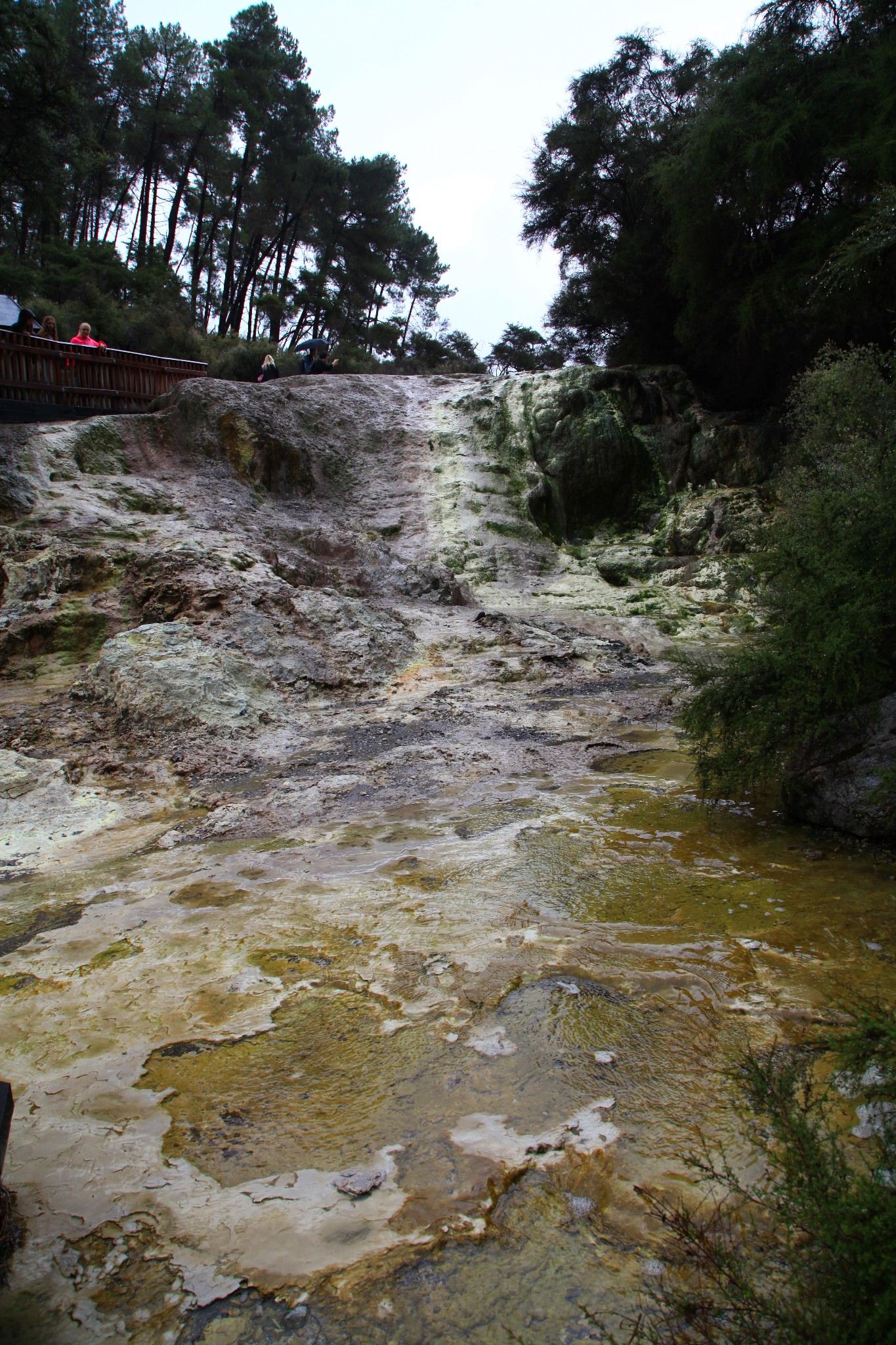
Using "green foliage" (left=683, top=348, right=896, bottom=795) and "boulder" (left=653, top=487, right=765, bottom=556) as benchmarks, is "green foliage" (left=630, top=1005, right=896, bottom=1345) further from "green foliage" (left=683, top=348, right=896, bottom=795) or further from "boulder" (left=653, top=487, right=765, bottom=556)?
"boulder" (left=653, top=487, right=765, bottom=556)

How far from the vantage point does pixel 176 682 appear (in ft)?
22.0

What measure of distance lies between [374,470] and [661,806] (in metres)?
9.77

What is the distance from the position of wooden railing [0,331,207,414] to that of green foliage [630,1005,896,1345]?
38.4 feet

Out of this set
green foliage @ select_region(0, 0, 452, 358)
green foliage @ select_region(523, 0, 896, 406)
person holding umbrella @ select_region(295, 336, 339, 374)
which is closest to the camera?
green foliage @ select_region(523, 0, 896, 406)

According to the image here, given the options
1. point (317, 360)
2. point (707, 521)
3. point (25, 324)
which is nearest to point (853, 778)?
point (707, 521)

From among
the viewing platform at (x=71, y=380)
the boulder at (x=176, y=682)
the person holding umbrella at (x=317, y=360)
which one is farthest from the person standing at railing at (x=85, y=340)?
the boulder at (x=176, y=682)

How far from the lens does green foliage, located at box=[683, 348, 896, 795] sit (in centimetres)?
427

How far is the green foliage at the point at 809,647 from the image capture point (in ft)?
14.0

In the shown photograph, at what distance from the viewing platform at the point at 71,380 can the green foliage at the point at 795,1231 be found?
11549 mm

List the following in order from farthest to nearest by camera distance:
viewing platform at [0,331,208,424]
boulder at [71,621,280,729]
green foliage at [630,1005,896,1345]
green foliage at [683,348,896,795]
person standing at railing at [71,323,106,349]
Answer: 1. person standing at railing at [71,323,106,349]
2. viewing platform at [0,331,208,424]
3. boulder at [71,621,280,729]
4. green foliage at [683,348,896,795]
5. green foliage at [630,1005,896,1345]

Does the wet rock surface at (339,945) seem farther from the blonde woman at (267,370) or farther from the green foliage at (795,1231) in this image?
the blonde woman at (267,370)

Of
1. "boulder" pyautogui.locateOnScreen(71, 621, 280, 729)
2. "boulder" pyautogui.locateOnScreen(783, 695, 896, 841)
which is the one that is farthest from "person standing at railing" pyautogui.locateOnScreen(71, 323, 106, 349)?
"boulder" pyautogui.locateOnScreen(783, 695, 896, 841)

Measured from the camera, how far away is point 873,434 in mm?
8312

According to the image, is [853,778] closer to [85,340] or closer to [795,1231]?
[795,1231]
